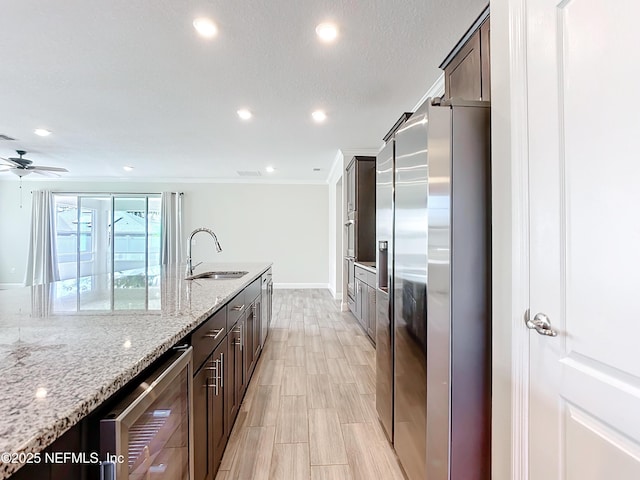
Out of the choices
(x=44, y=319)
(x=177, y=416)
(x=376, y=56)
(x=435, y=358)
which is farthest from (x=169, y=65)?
(x=435, y=358)

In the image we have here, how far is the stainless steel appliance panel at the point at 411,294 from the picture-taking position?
132 centimetres

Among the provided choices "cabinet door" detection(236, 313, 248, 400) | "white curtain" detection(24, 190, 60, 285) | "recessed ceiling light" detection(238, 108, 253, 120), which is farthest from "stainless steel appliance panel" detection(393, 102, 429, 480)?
"white curtain" detection(24, 190, 60, 285)

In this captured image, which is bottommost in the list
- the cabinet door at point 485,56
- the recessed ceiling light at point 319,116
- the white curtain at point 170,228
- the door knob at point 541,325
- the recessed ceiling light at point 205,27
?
the door knob at point 541,325

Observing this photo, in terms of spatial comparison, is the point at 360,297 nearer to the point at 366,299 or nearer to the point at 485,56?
the point at 366,299

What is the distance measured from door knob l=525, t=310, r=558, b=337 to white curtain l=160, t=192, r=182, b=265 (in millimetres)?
7407

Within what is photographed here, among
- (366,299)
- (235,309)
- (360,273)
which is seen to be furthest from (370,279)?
(235,309)

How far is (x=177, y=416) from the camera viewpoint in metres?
1.02

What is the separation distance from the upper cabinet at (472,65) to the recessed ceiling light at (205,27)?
1625mm

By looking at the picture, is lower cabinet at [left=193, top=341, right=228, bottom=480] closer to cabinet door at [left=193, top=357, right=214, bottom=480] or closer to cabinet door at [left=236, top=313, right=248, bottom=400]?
cabinet door at [left=193, top=357, right=214, bottom=480]

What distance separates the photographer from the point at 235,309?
6.29 feet

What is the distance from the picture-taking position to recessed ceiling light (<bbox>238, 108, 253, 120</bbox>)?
11.8ft

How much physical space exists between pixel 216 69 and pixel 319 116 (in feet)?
4.63

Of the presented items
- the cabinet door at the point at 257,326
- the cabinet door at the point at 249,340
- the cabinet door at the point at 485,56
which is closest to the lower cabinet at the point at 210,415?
the cabinet door at the point at 249,340

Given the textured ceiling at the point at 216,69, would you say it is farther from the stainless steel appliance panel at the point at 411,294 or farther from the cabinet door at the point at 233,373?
the cabinet door at the point at 233,373
